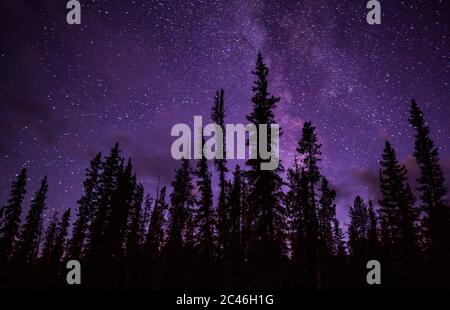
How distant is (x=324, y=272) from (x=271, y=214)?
1901 cm

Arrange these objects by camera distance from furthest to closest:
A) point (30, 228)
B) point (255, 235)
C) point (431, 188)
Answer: point (30, 228) < point (431, 188) < point (255, 235)

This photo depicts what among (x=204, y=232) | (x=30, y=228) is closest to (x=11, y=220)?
(x=30, y=228)

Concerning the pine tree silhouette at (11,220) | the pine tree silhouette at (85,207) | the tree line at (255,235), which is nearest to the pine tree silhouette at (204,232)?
the tree line at (255,235)

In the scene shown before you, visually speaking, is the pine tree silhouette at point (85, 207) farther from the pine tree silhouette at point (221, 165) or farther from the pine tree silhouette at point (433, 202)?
the pine tree silhouette at point (433, 202)

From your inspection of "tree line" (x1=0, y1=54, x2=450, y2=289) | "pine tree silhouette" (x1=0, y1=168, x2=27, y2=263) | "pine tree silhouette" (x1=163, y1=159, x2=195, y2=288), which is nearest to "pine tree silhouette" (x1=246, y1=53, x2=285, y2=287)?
"tree line" (x1=0, y1=54, x2=450, y2=289)

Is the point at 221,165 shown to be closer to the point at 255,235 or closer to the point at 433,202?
the point at 255,235

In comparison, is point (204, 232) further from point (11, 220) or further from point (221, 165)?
point (11, 220)

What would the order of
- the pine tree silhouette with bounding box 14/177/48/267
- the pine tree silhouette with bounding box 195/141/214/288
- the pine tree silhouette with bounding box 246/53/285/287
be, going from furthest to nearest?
the pine tree silhouette with bounding box 14/177/48/267 → the pine tree silhouette with bounding box 195/141/214/288 → the pine tree silhouette with bounding box 246/53/285/287

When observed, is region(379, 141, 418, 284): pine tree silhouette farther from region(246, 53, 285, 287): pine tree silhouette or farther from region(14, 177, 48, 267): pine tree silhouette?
region(14, 177, 48, 267): pine tree silhouette

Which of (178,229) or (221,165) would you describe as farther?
(178,229)

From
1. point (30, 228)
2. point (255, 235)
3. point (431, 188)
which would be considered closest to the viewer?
point (255, 235)

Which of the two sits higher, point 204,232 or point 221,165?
point 221,165

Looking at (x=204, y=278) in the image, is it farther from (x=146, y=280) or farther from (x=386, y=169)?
(x=386, y=169)
